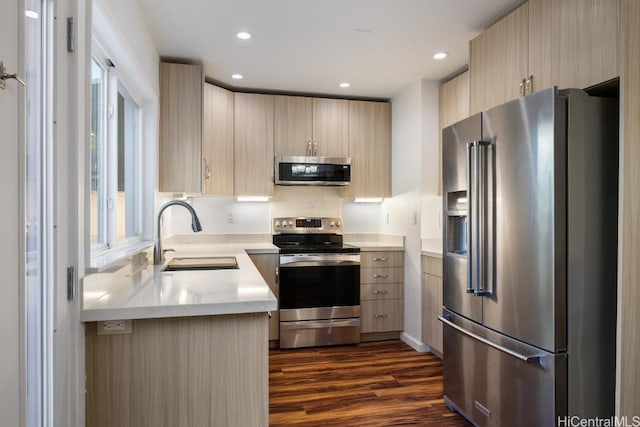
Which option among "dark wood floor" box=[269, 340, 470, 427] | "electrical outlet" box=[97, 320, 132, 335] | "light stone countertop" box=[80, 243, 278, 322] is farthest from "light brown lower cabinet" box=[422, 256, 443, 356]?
"electrical outlet" box=[97, 320, 132, 335]

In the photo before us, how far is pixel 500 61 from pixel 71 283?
2.43 meters

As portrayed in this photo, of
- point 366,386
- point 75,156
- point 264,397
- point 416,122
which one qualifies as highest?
point 416,122

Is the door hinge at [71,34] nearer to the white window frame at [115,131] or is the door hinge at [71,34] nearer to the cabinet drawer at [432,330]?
the white window frame at [115,131]

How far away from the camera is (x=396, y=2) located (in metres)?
2.21

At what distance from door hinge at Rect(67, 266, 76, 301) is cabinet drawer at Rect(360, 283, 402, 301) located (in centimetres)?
281

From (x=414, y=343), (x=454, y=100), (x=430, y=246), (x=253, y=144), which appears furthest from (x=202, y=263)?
(x=454, y=100)

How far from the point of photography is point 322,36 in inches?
105

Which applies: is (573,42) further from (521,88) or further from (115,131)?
(115,131)

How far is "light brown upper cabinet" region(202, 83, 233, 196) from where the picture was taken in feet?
11.6

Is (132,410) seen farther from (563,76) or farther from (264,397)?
(563,76)

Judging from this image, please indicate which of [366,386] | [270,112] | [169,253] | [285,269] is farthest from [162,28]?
[366,386]

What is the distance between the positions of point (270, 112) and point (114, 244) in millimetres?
2177

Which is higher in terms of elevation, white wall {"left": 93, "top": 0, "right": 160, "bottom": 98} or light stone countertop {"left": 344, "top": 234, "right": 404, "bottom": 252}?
white wall {"left": 93, "top": 0, "right": 160, "bottom": 98}

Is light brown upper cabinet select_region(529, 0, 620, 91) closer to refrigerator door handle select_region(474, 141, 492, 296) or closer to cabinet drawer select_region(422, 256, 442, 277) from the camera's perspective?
refrigerator door handle select_region(474, 141, 492, 296)
